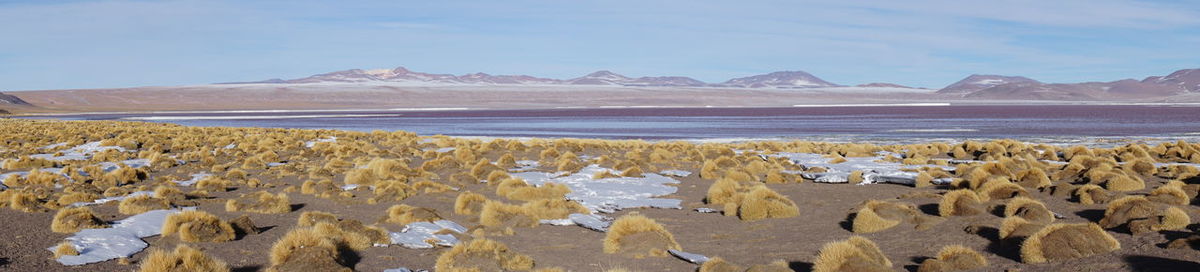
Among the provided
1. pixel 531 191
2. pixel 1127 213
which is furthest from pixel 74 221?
pixel 1127 213

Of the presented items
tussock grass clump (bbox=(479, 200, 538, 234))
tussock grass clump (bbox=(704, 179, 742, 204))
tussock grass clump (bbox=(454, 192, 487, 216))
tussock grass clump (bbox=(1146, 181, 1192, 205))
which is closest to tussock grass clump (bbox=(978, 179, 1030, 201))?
tussock grass clump (bbox=(1146, 181, 1192, 205))

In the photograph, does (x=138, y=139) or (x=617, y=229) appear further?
(x=138, y=139)

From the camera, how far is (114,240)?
10.4 metres

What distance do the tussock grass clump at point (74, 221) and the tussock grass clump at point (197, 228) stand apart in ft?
2.91

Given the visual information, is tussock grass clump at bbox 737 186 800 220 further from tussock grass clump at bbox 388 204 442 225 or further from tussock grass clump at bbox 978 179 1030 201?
tussock grass clump at bbox 388 204 442 225

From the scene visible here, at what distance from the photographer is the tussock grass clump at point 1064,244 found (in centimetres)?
891

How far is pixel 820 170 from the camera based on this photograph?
66.3ft

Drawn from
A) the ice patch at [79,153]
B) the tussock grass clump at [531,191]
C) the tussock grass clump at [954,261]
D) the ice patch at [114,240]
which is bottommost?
the ice patch at [79,153]

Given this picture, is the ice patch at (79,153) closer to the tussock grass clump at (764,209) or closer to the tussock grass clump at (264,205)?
the tussock grass clump at (264,205)

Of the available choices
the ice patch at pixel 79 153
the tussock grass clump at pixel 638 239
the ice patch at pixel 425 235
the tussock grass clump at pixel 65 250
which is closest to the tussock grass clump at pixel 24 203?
the tussock grass clump at pixel 65 250

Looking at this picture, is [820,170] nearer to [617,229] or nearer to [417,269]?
[617,229]

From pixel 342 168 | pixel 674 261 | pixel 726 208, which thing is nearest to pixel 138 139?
pixel 342 168

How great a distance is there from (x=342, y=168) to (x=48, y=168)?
22.7 feet

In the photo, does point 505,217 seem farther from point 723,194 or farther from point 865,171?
point 865,171
